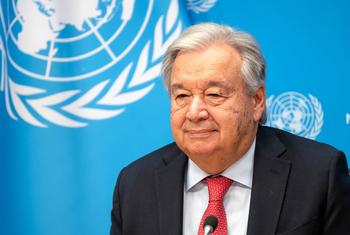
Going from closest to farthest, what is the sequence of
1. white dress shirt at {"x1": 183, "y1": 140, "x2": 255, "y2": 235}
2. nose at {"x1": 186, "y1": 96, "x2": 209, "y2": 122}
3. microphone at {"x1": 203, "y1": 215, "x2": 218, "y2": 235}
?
microphone at {"x1": 203, "y1": 215, "x2": 218, "y2": 235}
nose at {"x1": 186, "y1": 96, "x2": 209, "y2": 122}
white dress shirt at {"x1": 183, "y1": 140, "x2": 255, "y2": 235}

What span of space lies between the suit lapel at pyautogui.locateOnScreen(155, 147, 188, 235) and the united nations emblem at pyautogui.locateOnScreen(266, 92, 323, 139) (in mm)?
704

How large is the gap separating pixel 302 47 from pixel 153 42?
77 cm

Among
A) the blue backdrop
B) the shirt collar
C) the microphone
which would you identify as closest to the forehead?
the shirt collar

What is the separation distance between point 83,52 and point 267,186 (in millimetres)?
1281

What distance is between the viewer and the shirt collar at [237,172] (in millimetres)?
2258

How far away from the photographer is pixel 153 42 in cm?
291

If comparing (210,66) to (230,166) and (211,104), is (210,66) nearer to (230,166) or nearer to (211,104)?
(211,104)

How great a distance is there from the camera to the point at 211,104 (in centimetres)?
211

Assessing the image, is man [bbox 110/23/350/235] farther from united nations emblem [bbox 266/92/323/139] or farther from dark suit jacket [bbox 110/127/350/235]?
united nations emblem [bbox 266/92/323/139]

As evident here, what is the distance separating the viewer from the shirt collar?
226 centimetres

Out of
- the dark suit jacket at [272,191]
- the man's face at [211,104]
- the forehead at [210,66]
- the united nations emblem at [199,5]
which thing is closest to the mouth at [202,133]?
the man's face at [211,104]

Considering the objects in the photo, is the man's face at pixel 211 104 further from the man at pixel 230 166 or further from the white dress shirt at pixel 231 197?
the white dress shirt at pixel 231 197

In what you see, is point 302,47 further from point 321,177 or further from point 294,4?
point 321,177

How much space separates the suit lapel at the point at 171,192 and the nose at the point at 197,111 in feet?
1.13
